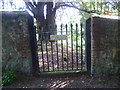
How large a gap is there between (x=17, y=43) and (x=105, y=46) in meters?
2.37

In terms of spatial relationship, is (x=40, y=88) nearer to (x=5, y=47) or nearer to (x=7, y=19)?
(x=5, y=47)

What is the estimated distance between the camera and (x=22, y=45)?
10.8ft

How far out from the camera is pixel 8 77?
3.06 metres

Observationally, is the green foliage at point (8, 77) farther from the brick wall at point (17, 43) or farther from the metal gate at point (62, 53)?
the metal gate at point (62, 53)

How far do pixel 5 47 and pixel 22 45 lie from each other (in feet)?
1.55

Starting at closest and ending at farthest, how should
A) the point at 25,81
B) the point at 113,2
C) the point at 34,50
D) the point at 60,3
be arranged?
1. the point at 25,81
2. the point at 34,50
3. the point at 113,2
4. the point at 60,3

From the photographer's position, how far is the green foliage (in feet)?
9.79

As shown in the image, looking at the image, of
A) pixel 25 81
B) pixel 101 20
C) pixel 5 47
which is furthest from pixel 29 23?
pixel 101 20

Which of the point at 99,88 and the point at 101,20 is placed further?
the point at 101,20

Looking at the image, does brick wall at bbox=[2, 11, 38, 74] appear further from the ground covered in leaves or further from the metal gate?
the metal gate

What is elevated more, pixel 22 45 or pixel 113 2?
pixel 113 2

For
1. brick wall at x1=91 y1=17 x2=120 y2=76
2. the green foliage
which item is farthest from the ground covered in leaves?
brick wall at x1=91 y1=17 x2=120 y2=76

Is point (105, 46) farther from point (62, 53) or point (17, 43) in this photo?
point (17, 43)

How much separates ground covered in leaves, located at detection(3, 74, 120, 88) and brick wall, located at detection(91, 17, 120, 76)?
0.27 meters
